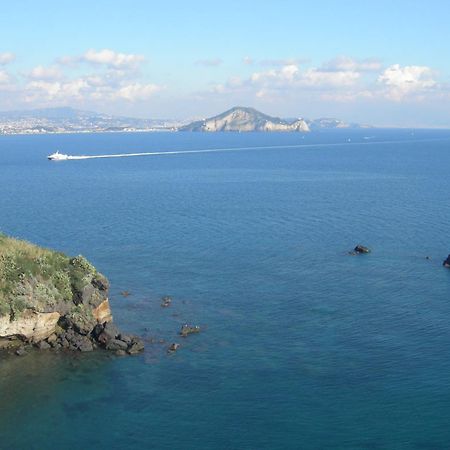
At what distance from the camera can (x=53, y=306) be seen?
194 ft

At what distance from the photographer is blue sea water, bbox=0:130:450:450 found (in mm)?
43719

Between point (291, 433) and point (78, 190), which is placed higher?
point (78, 190)

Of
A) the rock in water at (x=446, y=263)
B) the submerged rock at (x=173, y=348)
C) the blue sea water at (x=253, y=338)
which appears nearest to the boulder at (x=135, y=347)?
the blue sea water at (x=253, y=338)

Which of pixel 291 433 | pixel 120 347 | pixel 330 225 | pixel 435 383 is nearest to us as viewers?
pixel 291 433

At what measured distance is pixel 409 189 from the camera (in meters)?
158

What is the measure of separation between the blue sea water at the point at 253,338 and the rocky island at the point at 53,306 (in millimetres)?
2291

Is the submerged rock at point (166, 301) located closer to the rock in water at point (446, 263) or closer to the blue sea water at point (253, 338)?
the blue sea water at point (253, 338)

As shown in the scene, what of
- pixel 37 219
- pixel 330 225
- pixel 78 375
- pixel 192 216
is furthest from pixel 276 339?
pixel 37 219

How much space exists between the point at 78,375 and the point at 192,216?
6902cm

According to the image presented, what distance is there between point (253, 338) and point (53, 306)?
67.3ft

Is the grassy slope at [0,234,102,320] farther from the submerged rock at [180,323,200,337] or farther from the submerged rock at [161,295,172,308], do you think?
the submerged rock at [180,323,200,337]

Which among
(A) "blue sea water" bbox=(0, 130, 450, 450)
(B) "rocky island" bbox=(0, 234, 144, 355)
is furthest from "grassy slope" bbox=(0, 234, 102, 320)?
(A) "blue sea water" bbox=(0, 130, 450, 450)

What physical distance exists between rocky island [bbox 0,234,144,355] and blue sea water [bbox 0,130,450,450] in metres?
2.29

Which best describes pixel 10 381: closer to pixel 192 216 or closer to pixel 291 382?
pixel 291 382
